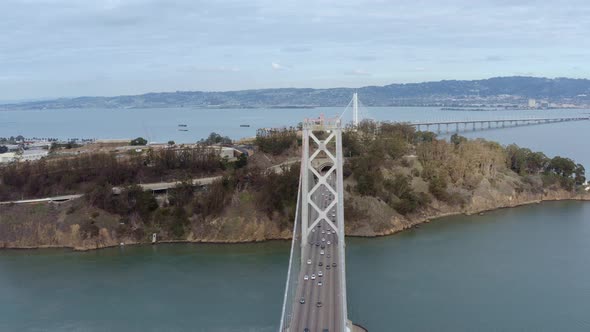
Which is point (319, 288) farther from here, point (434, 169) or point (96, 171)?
point (96, 171)

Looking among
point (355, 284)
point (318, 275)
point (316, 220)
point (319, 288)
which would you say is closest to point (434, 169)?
point (355, 284)

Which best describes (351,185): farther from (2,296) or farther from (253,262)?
(2,296)

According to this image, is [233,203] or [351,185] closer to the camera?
[233,203]

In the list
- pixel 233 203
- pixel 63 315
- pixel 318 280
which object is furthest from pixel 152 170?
pixel 318 280

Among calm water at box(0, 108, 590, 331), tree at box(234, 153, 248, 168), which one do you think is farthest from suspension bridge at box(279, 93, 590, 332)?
tree at box(234, 153, 248, 168)

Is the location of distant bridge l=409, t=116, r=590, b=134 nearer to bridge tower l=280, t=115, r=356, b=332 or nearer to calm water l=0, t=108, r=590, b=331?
calm water l=0, t=108, r=590, b=331

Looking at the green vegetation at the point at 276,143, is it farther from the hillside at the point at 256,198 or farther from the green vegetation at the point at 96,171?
the green vegetation at the point at 96,171
